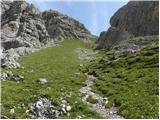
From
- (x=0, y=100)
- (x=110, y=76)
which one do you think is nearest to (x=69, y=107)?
(x=0, y=100)

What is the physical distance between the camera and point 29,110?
28859 millimetres

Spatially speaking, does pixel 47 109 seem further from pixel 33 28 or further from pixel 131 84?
pixel 33 28

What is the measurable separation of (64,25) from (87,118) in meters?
135

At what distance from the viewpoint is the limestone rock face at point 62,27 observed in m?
153

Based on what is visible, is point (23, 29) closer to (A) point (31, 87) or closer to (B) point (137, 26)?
(B) point (137, 26)

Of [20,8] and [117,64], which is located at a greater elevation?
[20,8]

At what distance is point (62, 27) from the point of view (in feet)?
518

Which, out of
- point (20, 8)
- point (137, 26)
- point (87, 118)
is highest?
point (20, 8)

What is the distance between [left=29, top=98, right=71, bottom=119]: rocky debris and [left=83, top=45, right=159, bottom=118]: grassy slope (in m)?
4.36

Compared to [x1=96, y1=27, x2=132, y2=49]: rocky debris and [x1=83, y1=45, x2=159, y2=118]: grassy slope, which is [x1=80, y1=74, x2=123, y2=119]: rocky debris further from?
[x1=96, y1=27, x2=132, y2=49]: rocky debris

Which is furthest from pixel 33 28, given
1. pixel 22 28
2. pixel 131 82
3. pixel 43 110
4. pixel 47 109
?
pixel 43 110

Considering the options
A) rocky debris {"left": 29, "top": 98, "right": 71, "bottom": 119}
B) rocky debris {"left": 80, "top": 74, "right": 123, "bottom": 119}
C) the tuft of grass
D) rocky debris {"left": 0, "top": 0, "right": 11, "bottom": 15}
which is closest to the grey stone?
rocky debris {"left": 29, "top": 98, "right": 71, "bottom": 119}

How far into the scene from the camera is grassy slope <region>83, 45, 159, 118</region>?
98.7ft

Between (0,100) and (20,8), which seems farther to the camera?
(20,8)
